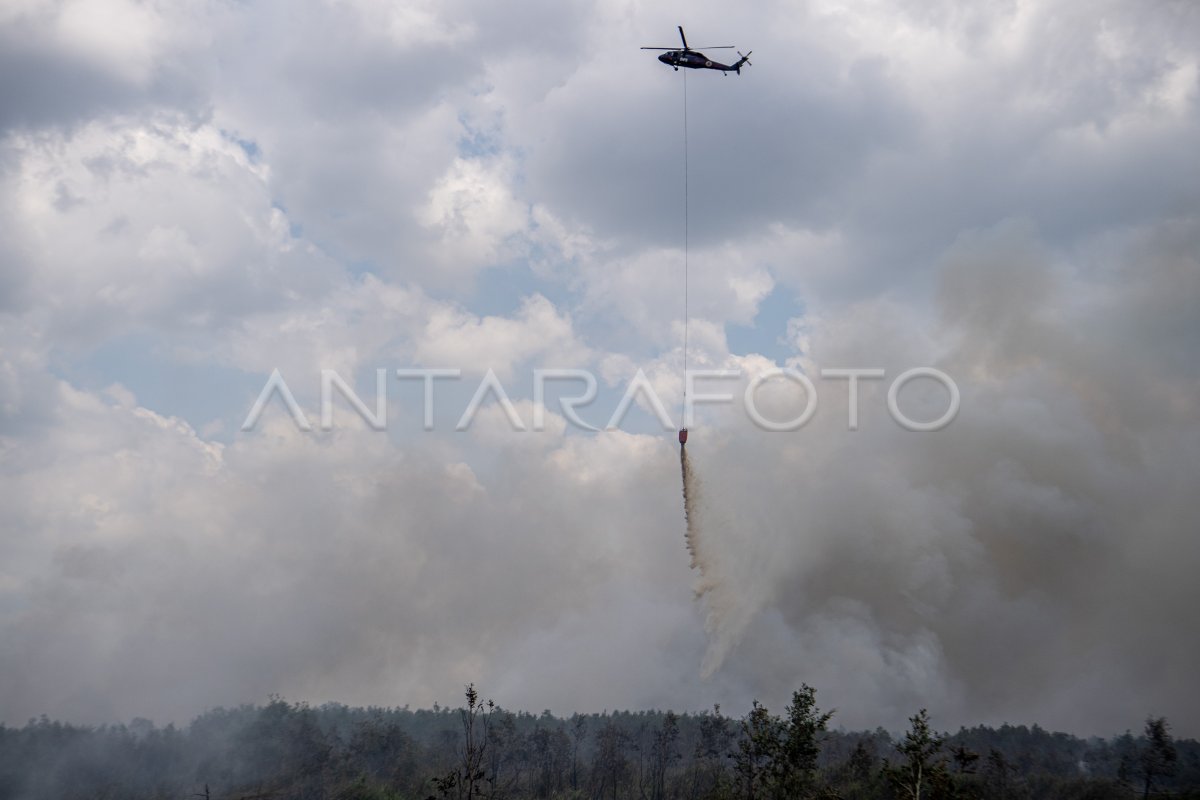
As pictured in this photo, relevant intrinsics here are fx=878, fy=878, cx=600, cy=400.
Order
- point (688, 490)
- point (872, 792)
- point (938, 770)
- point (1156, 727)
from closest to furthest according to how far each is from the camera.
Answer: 1. point (938, 770)
2. point (688, 490)
3. point (872, 792)
4. point (1156, 727)

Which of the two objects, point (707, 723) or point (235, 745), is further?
point (235, 745)

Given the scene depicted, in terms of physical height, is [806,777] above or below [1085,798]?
above

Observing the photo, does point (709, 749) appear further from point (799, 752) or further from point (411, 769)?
point (799, 752)

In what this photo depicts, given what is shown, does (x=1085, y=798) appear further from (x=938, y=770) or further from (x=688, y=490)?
(x=938, y=770)

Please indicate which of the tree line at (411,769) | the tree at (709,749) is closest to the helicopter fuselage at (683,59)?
the tree line at (411,769)

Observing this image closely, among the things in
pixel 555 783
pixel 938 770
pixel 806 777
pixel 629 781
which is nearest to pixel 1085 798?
pixel 629 781

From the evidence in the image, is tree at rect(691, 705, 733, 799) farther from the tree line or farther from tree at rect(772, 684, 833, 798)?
tree at rect(772, 684, 833, 798)

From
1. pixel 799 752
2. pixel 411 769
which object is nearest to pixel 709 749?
pixel 411 769

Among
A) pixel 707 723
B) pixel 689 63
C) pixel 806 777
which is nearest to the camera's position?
pixel 806 777

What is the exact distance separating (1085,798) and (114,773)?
185 metres

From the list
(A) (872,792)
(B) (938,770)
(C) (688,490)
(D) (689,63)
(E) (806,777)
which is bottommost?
(A) (872,792)

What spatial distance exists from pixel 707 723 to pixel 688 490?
8296 centimetres

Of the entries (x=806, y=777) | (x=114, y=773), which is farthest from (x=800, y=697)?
(x=114, y=773)

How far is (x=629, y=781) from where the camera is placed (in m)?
166
